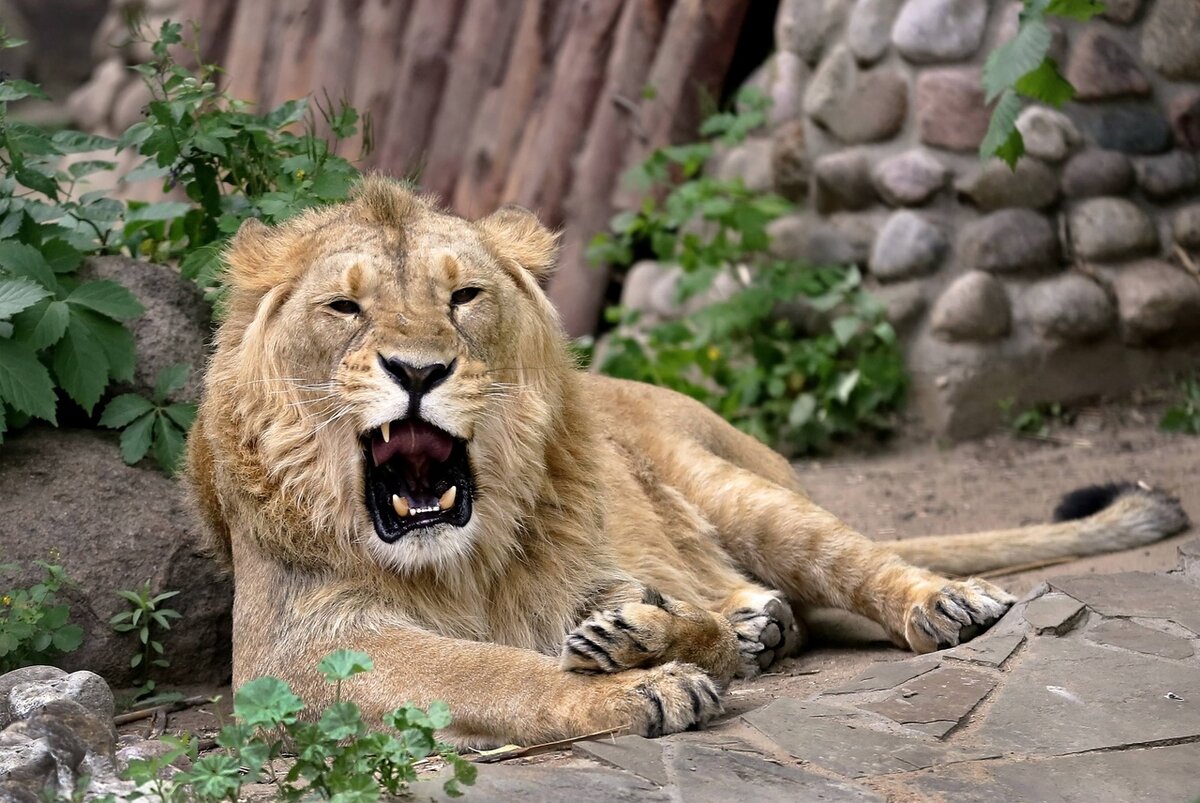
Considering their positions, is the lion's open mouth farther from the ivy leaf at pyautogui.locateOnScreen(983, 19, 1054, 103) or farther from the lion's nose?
the ivy leaf at pyautogui.locateOnScreen(983, 19, 1054, 103)

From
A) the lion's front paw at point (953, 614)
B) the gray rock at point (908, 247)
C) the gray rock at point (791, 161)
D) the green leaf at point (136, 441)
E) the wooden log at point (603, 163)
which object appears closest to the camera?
the lion's front paw at point (953, 614)

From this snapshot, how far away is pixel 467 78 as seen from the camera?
35.5 feet

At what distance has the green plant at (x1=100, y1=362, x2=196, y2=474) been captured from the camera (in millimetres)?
5023

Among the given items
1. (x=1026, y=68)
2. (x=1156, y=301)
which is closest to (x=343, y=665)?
(x=1026, y=68)

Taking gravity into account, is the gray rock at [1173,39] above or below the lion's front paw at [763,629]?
above

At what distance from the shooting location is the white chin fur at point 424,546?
3.98m

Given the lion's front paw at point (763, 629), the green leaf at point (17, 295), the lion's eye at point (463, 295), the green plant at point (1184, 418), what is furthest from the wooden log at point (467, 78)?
the lion's eye at point (463, 295)

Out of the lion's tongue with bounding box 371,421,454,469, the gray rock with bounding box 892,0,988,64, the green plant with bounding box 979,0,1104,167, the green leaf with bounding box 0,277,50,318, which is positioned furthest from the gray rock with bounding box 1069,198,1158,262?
the green leaf with bounding box 0,277,50,318

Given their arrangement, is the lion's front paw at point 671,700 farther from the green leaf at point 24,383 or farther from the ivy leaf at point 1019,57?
the green leaf at point 24,383

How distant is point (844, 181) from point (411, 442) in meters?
4.91

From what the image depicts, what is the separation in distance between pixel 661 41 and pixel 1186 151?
3.34m

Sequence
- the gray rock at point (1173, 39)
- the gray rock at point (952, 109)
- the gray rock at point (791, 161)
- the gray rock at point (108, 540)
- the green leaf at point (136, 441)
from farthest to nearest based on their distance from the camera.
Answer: the gray rock at point (791, 161) < the gray rock at point (952, 109) < the gray rock at point (1173, 39) < the green leaf at point (136, 441) < the gray rock at point (108, 540)

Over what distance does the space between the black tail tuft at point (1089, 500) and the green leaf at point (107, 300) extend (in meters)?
3.72

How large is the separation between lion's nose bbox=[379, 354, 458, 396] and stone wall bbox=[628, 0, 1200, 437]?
15.5ft
